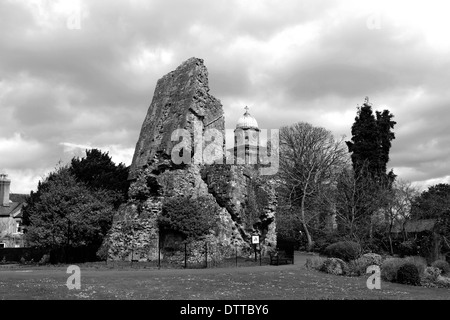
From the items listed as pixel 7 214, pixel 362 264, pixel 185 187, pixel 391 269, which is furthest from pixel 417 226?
pixel 7 214

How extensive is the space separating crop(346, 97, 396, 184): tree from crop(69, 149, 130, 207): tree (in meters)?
25.3

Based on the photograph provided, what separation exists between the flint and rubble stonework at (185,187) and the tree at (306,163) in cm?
1703

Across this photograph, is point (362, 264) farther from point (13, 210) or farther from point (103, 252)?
point (13, 210)

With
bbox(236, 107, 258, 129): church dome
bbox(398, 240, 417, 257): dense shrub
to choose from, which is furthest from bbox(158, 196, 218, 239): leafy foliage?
bbox(236, 107, 258, 129): church dome

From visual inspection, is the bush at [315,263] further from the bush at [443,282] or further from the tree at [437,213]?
the tree at [437,213]

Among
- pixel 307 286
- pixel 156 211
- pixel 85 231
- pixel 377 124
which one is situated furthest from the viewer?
pixel 377 124

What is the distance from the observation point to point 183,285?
60.2ft

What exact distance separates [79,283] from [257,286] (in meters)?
7.22

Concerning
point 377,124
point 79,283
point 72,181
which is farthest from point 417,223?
point 79,283

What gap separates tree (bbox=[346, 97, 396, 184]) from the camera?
49.7 m

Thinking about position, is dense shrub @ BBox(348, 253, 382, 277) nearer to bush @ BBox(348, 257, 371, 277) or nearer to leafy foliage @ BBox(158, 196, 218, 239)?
bush @ BBox(348, 257, 371, 277)

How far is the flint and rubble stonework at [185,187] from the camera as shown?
32312 millimetres

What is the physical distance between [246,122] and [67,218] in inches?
1809
